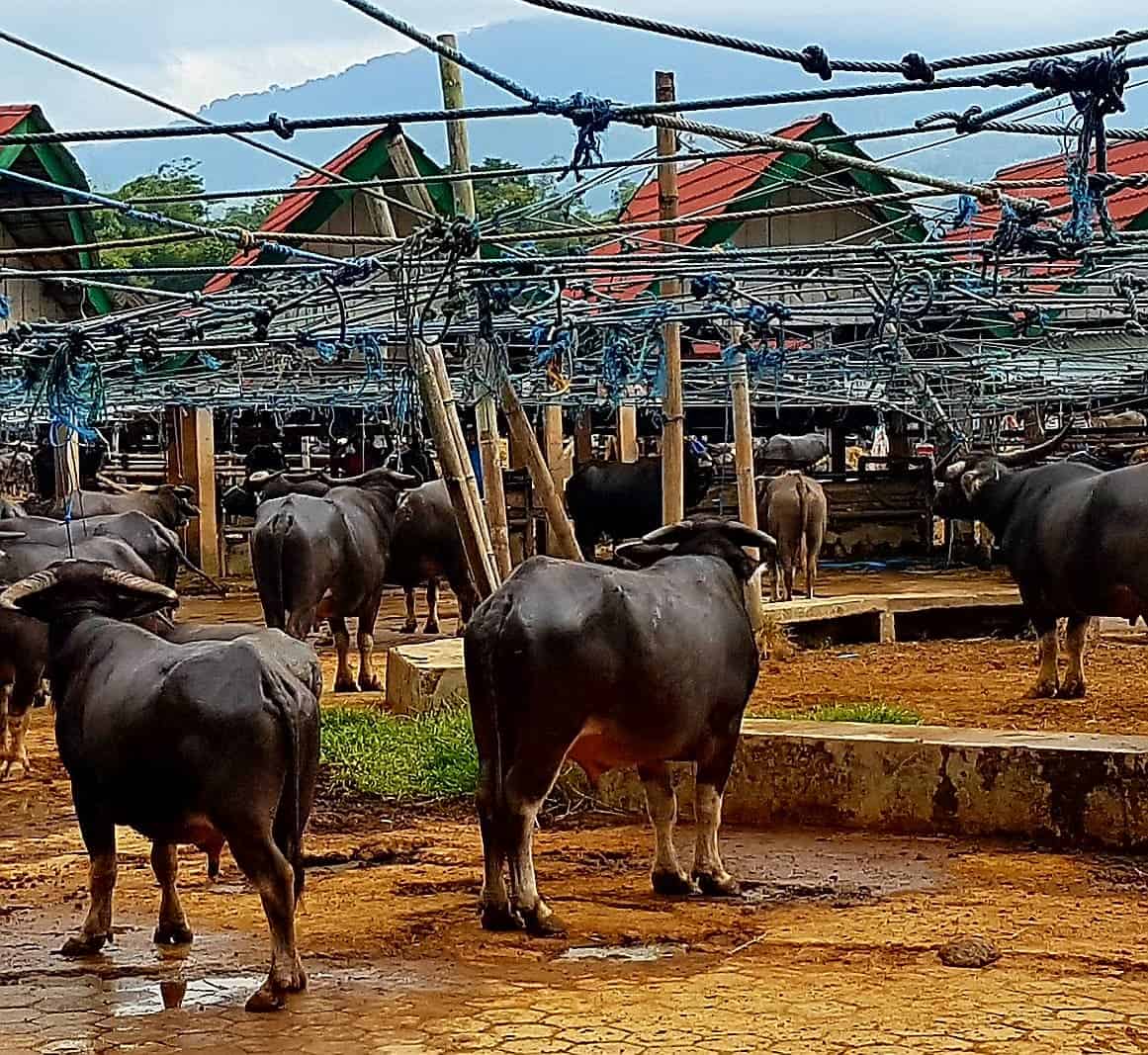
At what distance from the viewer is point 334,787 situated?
1034cm

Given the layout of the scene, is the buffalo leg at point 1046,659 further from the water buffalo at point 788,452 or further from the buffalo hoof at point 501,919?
the water buffalo at point 788,452

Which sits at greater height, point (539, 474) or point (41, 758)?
point (539, 474)

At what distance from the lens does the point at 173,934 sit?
7.03 m

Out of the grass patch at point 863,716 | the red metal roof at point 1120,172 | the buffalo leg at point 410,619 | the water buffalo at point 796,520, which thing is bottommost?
the buffalo leg at point 410,619

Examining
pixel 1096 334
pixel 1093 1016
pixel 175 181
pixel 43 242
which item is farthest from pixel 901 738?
pixel 175 181

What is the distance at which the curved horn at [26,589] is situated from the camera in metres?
7.18

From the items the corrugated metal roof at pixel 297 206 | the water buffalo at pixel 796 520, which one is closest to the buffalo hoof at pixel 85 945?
the corrugated metal roof at pixel 297 206

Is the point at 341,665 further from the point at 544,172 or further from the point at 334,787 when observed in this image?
the point at 544,172

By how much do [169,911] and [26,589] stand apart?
1405 millimetres

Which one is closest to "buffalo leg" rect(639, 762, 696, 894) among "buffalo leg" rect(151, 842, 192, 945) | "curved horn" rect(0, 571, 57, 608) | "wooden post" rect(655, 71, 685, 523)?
"buffalo leg" rect(151, 842, 192, 945)

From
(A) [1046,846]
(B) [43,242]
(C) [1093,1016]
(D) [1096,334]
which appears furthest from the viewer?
(B) [43,242]

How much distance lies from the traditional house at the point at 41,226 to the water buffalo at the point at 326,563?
4.14 metres

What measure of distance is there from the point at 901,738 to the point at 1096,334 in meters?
6.57

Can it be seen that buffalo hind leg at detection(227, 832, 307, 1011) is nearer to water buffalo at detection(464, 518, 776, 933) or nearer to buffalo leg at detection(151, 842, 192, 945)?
buffalo leg at detection(151, 842, 192, 945)
